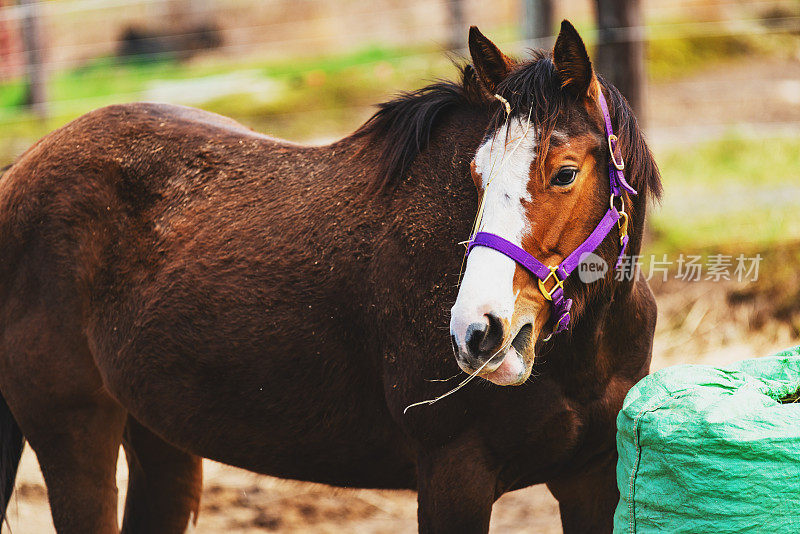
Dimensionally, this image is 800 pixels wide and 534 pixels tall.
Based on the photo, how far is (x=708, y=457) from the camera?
2.05 m

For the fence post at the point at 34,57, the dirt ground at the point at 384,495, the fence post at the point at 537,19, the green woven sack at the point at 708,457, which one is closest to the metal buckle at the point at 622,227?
the green woven sack at the point at 708,457

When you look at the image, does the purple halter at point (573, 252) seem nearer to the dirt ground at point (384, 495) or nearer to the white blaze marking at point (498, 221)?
the white blaze marking at point (498, 221)

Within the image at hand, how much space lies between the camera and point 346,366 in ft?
8.68

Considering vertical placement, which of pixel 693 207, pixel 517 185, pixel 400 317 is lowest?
pixel 693 207

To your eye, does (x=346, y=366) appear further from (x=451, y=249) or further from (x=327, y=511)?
(x=327, y=511)

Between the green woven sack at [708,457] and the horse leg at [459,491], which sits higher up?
the green woven sack at [708,457]

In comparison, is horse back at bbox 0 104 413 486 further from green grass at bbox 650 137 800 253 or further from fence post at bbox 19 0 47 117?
fence post at bbox 19 0 47 117

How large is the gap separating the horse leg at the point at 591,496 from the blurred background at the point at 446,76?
31.0 inches

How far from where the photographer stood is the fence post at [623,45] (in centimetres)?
589

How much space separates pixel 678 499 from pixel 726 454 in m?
0.17

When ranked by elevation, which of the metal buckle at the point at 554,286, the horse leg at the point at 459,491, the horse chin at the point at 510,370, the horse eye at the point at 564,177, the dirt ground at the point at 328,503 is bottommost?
the dirt ground at the point at 328,503

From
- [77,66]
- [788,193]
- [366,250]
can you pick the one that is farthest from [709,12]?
[366,250]

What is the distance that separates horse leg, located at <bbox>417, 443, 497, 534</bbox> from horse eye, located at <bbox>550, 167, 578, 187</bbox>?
76cm

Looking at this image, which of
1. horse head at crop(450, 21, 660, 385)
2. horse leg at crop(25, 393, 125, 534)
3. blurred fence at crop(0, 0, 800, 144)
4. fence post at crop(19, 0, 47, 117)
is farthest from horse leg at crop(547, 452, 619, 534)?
fence post at crop(19, 0, 47, 117)
